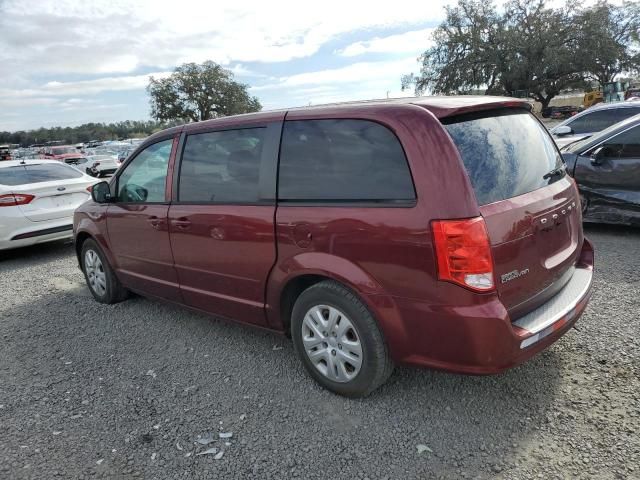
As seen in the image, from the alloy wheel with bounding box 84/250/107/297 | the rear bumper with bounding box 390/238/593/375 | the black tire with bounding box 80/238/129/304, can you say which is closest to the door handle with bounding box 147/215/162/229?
the black tire with bounding box 80/238/129/304

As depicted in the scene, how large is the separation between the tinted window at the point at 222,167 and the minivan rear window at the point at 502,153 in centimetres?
133

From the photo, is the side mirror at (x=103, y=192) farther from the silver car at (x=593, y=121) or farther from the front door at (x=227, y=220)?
the silver car at (x=593, y=121)

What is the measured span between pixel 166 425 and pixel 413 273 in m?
1.70

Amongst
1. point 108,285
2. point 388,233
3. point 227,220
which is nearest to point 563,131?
point 227,220

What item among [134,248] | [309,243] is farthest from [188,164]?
[309,243]

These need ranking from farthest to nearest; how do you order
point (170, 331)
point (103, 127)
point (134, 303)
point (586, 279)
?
1. point (103, 127)
2. point (134, 303)
3. point (170, 331)
4. point (586, 279)

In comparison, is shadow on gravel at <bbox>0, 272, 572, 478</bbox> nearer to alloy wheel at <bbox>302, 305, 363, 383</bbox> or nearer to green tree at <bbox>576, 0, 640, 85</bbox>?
alloy wheel at <bbox>302, 305, 363, 383</bbox>

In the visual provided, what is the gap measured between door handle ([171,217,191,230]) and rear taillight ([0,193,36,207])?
14.4ft

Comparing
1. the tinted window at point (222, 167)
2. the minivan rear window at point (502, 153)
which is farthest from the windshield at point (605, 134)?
the tinted window at point (222, 167)

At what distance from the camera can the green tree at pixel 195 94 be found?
54.6 m

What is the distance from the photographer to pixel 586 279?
320 centimetres

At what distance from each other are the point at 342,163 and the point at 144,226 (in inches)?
82.7

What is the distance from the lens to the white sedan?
689cm

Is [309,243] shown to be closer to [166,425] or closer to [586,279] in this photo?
[166,425]
